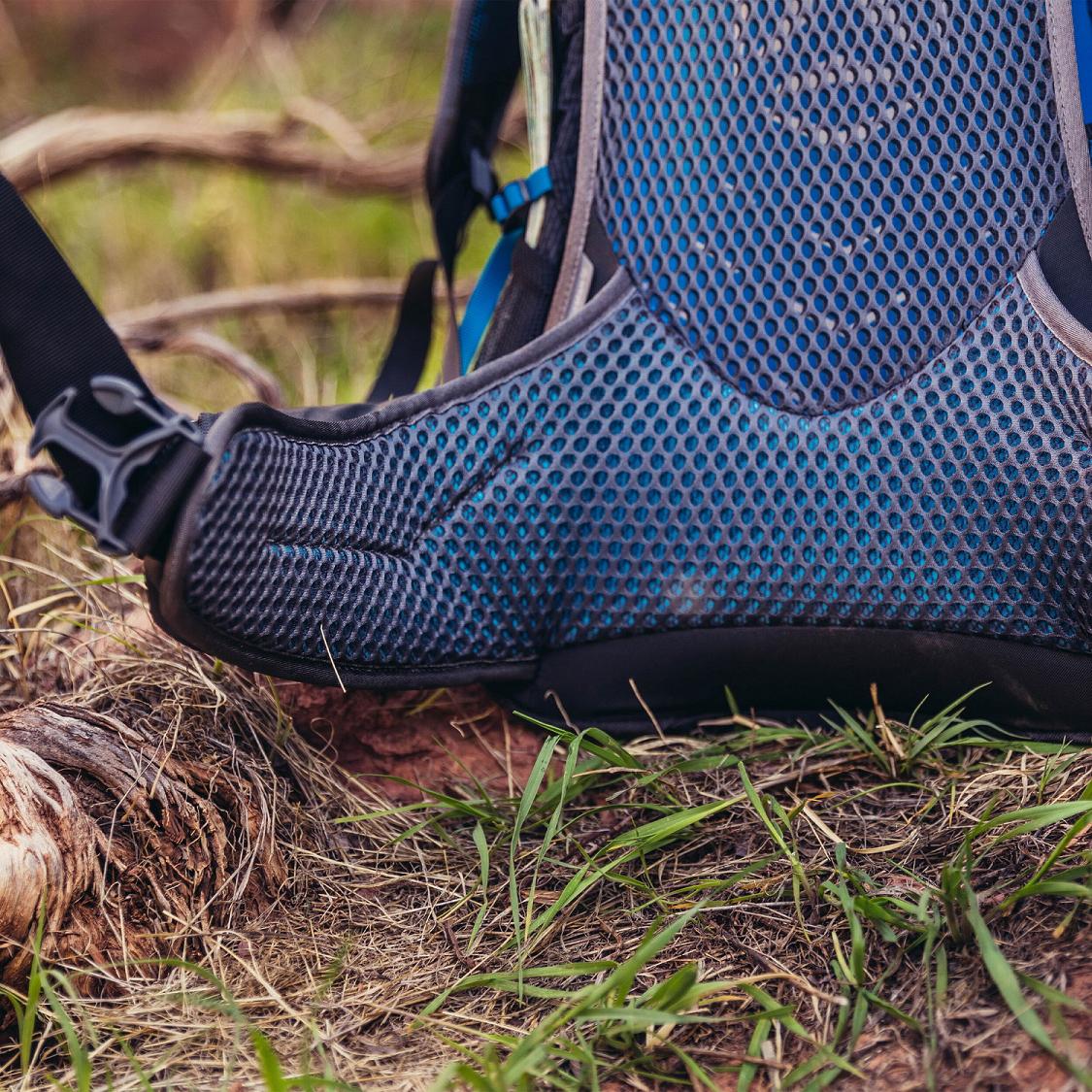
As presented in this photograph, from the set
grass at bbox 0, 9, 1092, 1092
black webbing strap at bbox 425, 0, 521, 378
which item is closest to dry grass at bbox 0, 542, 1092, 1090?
grass at bbox 0, 9, 1092, 1092

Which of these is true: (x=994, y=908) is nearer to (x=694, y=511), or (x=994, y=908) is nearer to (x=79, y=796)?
(x=694, y=511)

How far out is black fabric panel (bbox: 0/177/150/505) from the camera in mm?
761

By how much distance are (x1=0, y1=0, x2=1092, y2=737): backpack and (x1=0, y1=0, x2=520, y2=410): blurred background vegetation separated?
1042 mm

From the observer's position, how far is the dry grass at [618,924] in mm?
715

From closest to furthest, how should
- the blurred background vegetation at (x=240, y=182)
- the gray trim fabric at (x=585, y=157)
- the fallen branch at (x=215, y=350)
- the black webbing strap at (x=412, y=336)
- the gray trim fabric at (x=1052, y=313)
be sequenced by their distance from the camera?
the gray trim fabric at (x=1052, y=313) → the gray trim fabric at (x=585, y=157) → the black webbing strap at (x=412, y=336) → the fallen branch at (x=215, y=350) → the blurred background vegetation at (x=240, y=182)

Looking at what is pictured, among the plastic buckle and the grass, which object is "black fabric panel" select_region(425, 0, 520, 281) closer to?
the plastic buckle

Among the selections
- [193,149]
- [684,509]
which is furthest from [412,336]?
[193,149]

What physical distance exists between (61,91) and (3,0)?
0.46 metres

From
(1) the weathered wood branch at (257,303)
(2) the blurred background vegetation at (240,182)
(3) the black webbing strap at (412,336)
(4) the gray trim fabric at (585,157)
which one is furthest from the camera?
(2) the blurred background vegetation at (240,182)

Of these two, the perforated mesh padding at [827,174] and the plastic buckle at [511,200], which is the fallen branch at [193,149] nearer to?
the plastic buckle at [511,200]

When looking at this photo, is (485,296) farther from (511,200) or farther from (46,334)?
(46,334)

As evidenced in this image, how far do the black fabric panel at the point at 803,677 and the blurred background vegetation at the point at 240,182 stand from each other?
108 cm

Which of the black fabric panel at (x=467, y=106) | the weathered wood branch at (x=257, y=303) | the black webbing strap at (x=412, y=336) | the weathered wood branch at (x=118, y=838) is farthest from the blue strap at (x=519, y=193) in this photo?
the weathered wood branch at (x=257, y=303)

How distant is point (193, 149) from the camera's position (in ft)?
6.90
